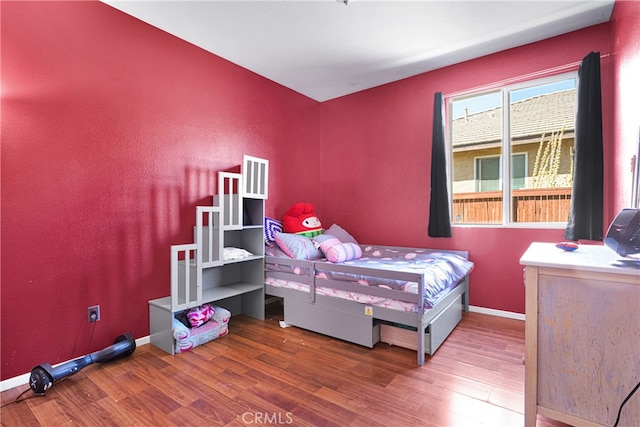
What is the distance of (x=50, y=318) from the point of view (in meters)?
1.91

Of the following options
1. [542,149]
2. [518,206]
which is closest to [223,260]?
[518,206]

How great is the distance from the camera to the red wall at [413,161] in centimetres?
265

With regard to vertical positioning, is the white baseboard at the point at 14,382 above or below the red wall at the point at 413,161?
below

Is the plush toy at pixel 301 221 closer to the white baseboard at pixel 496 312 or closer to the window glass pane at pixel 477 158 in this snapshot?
the window glass pane at pixel 477 158

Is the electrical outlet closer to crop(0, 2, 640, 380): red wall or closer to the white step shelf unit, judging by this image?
crop(0, 2, 640, 380): red wall

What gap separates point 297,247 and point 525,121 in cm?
251

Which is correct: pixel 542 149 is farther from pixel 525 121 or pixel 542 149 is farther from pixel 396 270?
pixel 396 270

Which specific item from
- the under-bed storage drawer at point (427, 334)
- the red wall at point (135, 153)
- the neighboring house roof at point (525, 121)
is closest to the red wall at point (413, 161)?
the red wall at point (135, 153)

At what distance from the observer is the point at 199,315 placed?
241 centimetres

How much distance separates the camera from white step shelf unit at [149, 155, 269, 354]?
2.23 metres

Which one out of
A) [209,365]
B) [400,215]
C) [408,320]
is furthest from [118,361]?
[400,215]

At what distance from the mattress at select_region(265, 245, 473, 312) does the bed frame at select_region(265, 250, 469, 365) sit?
27 millimetres

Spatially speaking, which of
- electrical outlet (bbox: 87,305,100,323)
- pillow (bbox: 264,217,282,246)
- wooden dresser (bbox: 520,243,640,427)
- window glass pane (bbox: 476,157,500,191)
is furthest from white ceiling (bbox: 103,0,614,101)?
electrical outlet (bbox: 87,305,100,323)

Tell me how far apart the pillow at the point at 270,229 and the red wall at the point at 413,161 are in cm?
102
